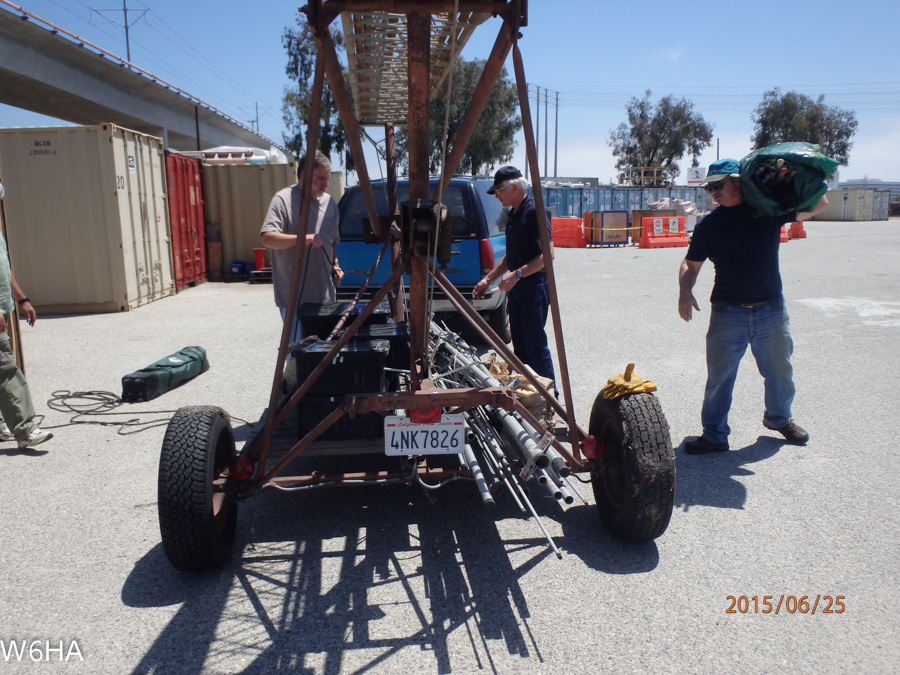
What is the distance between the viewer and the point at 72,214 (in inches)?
412

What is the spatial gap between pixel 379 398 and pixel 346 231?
4.70 metres

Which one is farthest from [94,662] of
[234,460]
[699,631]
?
[699,631]

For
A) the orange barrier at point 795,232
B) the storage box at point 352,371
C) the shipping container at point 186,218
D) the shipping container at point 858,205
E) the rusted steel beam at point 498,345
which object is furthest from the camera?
the shipping container at point 858,205

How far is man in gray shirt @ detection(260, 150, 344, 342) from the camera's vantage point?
4691 millimetres

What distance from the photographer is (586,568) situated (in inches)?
127

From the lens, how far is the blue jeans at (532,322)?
16.9 ft

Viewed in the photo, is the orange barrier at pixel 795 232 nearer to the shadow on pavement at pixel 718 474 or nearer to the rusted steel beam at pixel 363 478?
the shadow on pavement at pixel 718 474

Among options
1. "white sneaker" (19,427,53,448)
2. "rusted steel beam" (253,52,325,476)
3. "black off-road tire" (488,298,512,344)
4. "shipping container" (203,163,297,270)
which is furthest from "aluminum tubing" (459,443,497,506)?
"shipping container" (203,163,297,270)

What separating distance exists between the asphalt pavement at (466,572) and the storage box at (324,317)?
3.63 ft

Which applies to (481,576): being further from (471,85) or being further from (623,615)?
(471,85)
